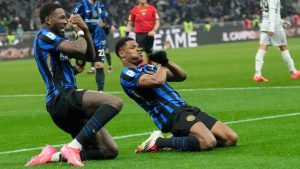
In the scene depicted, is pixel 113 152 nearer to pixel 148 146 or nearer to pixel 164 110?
pixel 148 146

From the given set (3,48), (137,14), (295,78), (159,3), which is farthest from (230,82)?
(159,3)

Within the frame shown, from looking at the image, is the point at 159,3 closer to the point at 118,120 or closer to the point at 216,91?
the point at 216,91

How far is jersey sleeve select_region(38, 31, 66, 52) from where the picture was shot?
912 centimetres

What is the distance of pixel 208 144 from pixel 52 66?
1953 mm

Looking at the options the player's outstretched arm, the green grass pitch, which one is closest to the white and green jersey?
the green grass pitch

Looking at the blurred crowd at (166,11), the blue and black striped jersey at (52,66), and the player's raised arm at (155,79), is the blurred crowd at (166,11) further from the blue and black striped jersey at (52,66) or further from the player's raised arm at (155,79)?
the blue and black striped jersey at (52,66)

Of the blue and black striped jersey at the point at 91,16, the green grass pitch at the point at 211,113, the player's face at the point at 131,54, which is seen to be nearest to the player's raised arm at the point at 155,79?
the player's face at the point at 131,54

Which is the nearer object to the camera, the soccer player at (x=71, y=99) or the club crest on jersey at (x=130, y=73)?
the soccer player at (x=71, y=99)

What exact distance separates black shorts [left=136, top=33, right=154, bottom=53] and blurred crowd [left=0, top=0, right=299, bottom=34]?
2217 cm

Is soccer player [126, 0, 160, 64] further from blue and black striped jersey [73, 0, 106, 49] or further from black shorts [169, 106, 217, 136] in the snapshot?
black shorts [169, 106, 217, 136]

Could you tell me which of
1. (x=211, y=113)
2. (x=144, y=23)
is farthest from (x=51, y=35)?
(x=144, y=23)

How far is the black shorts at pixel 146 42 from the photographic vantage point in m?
25.8

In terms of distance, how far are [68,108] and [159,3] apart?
4781 cm

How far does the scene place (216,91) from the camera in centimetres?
1803
